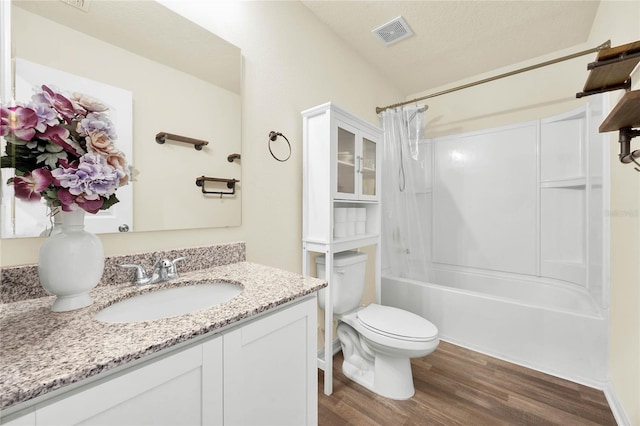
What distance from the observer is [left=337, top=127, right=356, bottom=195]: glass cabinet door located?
5.54 ft

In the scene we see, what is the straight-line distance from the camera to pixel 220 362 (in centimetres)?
70

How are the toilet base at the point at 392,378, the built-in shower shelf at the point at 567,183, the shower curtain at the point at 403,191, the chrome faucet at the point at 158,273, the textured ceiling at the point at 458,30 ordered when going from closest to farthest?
the chrome faucet at the point at 158,273, the toilet base at the point at 392,378, the textured ceiling at the point at 458,30, the built-in shower shelf at the point at 567,183, the shower curtain at the point at 403,191

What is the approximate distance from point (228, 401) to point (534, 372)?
6.84 ft

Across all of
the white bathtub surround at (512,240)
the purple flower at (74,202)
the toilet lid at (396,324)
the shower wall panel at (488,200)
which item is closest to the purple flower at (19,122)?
the purple flower at (74,202)

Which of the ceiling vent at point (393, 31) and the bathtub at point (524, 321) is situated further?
the ceiling vent at point (393, 31)

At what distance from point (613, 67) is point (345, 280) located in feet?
5.00

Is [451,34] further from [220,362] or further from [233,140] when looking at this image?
[220,362]

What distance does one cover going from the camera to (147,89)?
104 cm

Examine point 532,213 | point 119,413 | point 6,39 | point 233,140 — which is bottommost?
point 119,413

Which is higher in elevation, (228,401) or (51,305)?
(51,305)

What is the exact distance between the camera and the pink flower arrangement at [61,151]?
604mm

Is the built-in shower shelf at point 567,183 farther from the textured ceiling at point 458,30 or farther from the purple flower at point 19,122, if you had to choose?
the purple flower at point 19,122

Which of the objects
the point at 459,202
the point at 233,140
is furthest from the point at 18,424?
the point at 459,202

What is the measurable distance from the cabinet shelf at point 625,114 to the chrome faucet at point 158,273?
1.54 meters
